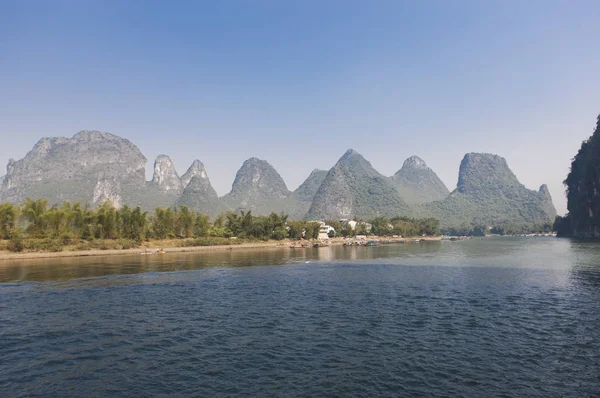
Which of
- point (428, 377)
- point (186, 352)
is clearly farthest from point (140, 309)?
point (428, 377)

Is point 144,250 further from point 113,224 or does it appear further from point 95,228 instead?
point 95,228

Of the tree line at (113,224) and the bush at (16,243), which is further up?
the tree line at (113,224)

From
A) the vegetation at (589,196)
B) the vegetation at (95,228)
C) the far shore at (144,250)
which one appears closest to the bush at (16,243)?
the vegetation at (95,228)

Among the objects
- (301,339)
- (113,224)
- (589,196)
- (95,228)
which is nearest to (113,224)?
(113,224)

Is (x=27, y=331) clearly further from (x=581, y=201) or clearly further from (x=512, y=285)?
(x=581, y=201)

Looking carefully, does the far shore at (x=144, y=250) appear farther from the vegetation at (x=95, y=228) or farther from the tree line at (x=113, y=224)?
the tree line at (x=113, y=224)

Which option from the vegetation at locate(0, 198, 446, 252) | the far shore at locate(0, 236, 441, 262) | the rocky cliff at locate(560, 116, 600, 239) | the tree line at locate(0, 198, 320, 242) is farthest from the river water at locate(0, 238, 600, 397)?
the rocky cliff at locate(560, 116, 600, 239)

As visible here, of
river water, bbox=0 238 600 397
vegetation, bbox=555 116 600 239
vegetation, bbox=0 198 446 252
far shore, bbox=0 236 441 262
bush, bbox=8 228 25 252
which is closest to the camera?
river water, bbox=0 238 600 397

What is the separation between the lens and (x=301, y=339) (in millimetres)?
23656

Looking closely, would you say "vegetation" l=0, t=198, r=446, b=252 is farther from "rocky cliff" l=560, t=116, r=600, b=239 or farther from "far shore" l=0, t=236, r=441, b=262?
"rocky cliff" l=560, t=116, r=600, b=239

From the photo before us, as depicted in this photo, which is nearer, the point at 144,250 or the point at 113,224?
the point at 144,250

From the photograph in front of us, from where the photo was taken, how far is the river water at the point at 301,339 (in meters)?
16.9

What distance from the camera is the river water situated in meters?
16.9

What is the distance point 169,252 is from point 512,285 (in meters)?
92.3
